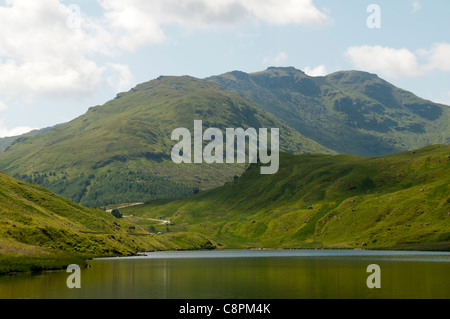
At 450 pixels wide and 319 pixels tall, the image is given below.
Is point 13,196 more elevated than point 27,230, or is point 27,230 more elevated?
point 13,196

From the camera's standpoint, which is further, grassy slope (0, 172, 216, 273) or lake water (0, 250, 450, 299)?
grassy slope (0, 172, 216, 273)

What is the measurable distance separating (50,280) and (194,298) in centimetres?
3249

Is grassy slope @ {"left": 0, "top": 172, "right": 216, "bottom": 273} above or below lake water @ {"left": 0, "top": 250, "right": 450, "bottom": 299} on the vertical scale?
above

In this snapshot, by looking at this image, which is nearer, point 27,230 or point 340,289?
point 340,289

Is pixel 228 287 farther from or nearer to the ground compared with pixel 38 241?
nearer to the ground

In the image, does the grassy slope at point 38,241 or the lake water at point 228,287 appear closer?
the lake water at point 228,287

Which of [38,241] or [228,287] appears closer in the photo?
[228,287]

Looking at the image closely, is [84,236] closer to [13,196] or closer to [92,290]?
[13,196]

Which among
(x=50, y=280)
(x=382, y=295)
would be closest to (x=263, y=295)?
(x=382, y=295)

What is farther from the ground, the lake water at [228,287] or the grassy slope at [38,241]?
the grassy slope at [38,241]
